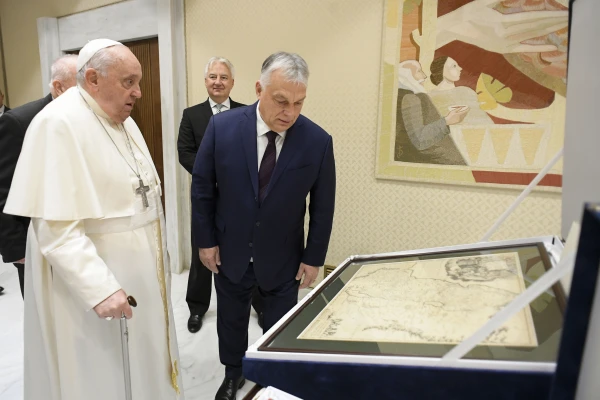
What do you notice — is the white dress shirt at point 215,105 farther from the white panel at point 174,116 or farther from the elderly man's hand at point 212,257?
the elderly man's hand at point 212,257

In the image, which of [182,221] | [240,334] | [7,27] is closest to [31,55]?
[7,27]

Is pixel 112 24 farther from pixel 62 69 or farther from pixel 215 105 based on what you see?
pixel 62 69

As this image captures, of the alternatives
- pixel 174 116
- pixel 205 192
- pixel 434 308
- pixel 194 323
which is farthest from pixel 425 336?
pixel 174 116

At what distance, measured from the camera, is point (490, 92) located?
97.6 inches

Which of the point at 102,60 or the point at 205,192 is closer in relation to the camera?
the point at 102,60

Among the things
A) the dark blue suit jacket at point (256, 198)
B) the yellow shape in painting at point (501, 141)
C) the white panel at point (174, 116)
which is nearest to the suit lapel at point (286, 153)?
the dark blue suit jacket at point (256, 198)

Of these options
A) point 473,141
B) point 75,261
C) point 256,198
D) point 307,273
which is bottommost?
point 307,273

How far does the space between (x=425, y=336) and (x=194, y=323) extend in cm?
245

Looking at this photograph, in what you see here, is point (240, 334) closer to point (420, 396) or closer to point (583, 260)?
point (420, 396)

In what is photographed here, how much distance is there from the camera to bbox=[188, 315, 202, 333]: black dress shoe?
9.14 ft

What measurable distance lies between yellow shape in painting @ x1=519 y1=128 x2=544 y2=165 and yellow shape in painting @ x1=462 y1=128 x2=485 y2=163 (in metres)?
0.23

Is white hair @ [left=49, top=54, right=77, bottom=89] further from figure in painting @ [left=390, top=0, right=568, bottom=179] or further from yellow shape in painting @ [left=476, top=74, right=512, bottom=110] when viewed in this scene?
yellow shape in painting @ [left=476, top=74, right=512, bottom=110]

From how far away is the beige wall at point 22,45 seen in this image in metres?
4.78

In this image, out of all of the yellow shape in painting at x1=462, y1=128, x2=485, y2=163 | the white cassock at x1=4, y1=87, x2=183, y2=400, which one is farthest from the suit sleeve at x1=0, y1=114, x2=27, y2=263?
the yellow shape in painting at x1=462, y1=128, x2=485, y2=163
